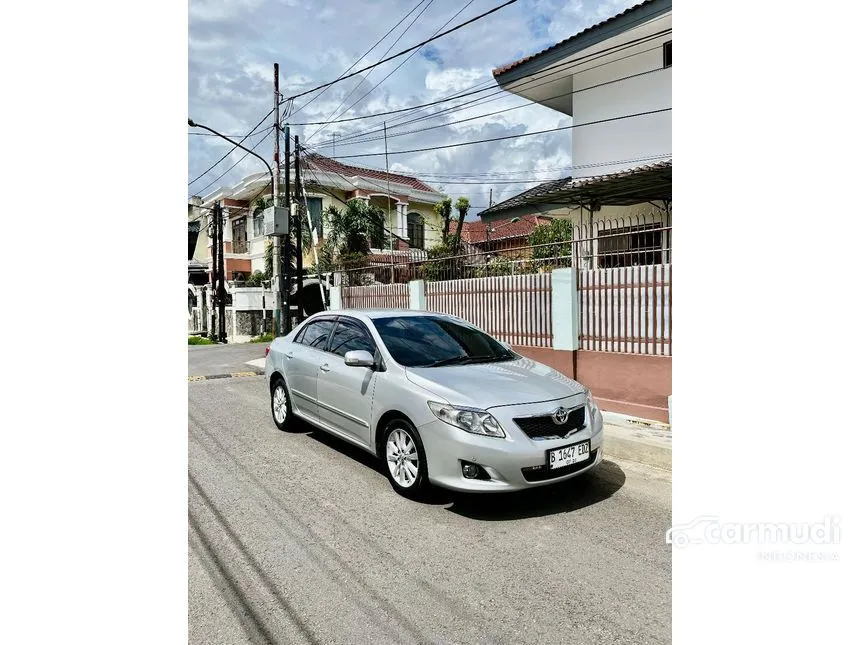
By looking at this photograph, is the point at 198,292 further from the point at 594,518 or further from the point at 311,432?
the point at 594,518

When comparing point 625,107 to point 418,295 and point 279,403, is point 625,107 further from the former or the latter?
point 279,403

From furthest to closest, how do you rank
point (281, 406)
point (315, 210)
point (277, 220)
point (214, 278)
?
point (214, 278)
point (315, 210)
point (277, 220)
point (281, 406)

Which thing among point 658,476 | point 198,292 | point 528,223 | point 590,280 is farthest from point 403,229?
point 658,476

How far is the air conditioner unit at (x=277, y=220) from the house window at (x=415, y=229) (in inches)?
573

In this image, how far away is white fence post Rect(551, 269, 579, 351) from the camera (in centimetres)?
841

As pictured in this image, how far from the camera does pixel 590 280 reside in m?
8.20

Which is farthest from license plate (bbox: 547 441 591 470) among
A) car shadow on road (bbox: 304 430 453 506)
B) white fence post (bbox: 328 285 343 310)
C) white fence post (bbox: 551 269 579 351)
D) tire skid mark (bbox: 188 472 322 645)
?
white fence post (bbox: 328 285 343 310)

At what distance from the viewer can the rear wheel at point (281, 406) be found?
22.4 ft

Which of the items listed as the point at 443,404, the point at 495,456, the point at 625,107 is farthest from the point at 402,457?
the point at 625,107

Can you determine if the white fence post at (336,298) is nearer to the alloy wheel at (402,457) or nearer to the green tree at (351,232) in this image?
the green tree at (351,232)

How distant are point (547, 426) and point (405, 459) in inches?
46.5

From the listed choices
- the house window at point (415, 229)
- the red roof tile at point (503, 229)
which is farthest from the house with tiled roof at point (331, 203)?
the red roof tile at point (503, 229)

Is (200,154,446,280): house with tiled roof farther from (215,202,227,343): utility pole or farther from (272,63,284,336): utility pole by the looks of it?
(272,63,284,336): utility pole

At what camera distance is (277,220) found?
1511 centimetres
